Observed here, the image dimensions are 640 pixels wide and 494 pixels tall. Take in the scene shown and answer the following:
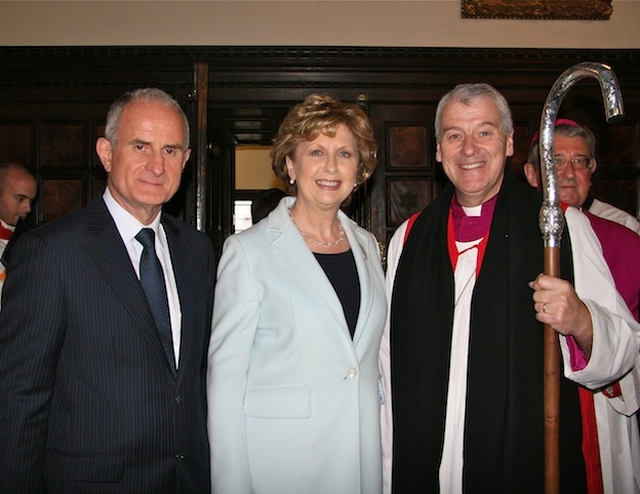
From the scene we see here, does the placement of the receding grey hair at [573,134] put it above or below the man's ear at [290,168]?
above

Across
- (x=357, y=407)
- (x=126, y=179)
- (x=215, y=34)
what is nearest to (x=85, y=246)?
(x=126, y=179)

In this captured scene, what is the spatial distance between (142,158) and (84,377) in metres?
0.73

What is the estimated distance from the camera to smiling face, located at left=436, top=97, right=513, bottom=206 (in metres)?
2.06

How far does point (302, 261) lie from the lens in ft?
6.35

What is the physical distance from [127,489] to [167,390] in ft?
0.98

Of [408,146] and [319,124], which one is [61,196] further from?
[319,124]

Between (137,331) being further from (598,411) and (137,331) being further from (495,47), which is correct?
(495,47)

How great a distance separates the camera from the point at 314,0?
16.4 feet

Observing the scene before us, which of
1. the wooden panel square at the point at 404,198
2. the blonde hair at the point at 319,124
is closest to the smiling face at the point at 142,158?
the blonde hair at the point at 319,124

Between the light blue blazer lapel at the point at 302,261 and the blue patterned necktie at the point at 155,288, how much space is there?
1.35ft

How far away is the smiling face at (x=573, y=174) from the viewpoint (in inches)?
109

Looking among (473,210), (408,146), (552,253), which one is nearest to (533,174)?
(473,210)

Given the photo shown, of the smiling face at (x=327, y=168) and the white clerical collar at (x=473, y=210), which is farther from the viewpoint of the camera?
the white clerical collar at (x=473, y=210)

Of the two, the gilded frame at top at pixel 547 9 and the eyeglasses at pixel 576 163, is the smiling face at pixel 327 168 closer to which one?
the eyeglasses at pixel 576 163
